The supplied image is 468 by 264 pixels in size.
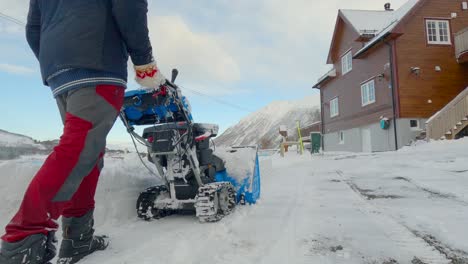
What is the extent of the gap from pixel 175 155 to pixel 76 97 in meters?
1.34

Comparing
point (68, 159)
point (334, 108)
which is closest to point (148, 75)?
point (68, 159)

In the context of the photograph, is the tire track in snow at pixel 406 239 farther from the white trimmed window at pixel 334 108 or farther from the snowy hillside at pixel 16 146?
the white trimmed window at pixel 334 108

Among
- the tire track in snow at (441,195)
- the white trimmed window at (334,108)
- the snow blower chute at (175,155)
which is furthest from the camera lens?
the white trimmed window at (334,108)

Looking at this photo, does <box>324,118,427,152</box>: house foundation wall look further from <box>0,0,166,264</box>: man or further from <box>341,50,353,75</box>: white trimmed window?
<box>0,0,166,264</box>: man

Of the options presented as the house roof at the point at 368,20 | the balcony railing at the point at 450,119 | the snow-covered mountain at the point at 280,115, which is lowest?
the balcony railing at the point at 450,119

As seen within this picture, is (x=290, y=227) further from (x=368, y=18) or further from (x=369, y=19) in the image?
(x=368, y=18)

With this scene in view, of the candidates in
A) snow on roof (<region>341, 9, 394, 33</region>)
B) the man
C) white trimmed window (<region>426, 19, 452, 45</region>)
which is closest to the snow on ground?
the man

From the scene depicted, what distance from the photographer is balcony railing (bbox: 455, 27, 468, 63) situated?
15555 mm

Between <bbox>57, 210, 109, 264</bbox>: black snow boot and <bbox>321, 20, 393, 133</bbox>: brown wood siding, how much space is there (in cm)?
1728

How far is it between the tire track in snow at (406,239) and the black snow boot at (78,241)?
2012mm

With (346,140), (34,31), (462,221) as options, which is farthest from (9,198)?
(346,140)

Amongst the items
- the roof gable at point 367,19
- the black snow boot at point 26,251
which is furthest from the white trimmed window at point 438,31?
the black snow boot at point 26,251

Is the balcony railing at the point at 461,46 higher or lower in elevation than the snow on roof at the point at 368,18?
lower

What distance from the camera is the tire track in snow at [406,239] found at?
1.91m
